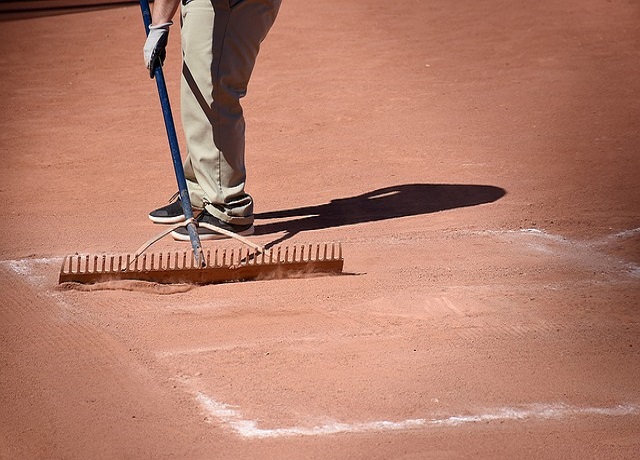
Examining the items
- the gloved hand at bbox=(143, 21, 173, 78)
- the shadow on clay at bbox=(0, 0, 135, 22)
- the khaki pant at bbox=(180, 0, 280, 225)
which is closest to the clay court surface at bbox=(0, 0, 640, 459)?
the khaki pant at bbox=(180, 0, 280, 225)

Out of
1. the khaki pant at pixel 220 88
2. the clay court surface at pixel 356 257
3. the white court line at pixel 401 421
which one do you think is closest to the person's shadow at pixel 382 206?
the clay court surface at pixel 356 257

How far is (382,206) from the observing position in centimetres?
579

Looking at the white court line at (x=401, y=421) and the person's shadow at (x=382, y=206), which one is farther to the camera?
the person's shadow at (x=382, y=206)

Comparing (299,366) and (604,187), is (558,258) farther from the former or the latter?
(299,366)

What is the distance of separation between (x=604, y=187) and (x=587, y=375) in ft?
8.70

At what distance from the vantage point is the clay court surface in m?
3.35

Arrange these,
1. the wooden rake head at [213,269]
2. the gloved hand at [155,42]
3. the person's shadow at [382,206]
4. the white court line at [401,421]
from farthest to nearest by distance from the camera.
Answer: the person's shadow at [382,206], the gloved hand at [155,42], the wooden rake head at [213,269], the white court line at [401,421]

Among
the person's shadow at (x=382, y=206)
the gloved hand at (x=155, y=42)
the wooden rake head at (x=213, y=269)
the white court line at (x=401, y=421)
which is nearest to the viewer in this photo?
the white court line at (x=401, y=421)

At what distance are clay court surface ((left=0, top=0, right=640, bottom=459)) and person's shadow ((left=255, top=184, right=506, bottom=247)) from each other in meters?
0.02

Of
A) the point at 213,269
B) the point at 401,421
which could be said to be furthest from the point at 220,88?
the point at 401,421

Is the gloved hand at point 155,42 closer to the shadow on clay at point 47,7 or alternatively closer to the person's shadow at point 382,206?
the person's shadow at point 382,206

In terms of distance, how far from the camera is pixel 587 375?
370 cm

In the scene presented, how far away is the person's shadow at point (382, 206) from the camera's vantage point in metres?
5.42

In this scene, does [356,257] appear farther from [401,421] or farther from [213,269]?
[401,421]
